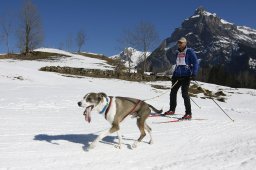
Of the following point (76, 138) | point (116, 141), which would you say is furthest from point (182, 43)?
point (76, 138)

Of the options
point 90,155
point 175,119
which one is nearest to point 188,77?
point 175,119

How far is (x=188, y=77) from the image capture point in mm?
12141

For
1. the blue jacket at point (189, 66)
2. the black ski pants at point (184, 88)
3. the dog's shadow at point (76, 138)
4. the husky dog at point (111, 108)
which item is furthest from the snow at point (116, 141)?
the blue jacket at point (189, 66)

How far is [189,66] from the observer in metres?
12.0

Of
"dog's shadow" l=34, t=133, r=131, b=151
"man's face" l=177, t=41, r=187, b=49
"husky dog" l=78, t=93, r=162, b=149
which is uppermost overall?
"man's face" l=177, t=41, r=187, b=49

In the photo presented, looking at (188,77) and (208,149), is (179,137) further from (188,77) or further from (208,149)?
(188,77)

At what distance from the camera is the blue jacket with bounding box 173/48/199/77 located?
38.7 ft

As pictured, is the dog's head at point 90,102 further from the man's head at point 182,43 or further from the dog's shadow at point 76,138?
the man's head at point 182,43

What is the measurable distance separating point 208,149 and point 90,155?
8.23 ft

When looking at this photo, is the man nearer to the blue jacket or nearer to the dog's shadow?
the blue jacket

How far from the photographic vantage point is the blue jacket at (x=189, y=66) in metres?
11.8

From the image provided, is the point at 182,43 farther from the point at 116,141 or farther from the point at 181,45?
the point at 116,141

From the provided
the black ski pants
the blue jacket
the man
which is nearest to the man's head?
the man

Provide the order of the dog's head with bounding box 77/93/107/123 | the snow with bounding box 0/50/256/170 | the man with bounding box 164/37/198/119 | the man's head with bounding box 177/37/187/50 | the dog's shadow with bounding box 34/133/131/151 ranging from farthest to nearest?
the man with bounding box 164/37/198/119 < the man's head with bounding box 177/37/187/50 < the dog's shadow with bounding box 34/133/131/151 < the dog's head with bounding box 77/93/107/123 < the snow with bounding box 0/50/256/170
